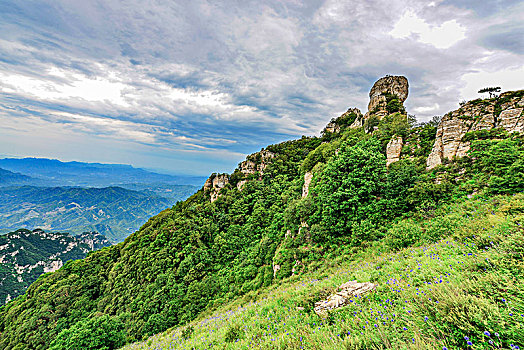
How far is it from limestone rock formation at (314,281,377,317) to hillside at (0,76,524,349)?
45 centimetres

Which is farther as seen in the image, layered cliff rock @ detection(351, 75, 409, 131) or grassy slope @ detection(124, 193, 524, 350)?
layered cliff rock @ detection(351, 75, 409, 131)

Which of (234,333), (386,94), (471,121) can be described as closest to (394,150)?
(471,121)

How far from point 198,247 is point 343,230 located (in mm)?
30082

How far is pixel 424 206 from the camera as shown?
47.8ft

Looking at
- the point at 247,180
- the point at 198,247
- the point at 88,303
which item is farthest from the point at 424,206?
the point at 88,303

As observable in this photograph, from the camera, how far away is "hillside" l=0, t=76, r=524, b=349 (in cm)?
448

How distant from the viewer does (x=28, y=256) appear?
130875 mm

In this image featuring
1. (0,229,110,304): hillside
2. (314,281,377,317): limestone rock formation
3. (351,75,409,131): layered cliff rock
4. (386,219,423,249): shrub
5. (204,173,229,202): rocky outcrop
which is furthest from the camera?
(0,229,110,304): hillside

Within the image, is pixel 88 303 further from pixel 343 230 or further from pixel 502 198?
pixel 502 198

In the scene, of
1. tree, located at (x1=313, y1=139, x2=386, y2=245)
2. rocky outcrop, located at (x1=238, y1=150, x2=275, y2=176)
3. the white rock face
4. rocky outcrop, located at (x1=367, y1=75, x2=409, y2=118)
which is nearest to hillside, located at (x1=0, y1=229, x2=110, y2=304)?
the white rock face

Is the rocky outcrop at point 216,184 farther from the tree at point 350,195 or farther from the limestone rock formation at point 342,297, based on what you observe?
the limestone rock formation at point 342,297

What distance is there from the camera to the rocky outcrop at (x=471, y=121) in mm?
16672

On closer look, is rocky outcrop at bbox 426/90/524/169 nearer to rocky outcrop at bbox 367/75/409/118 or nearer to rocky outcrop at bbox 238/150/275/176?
rocky outcrop at bbox 367/75/409/118

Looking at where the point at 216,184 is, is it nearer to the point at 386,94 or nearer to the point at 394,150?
the point at 394,150
